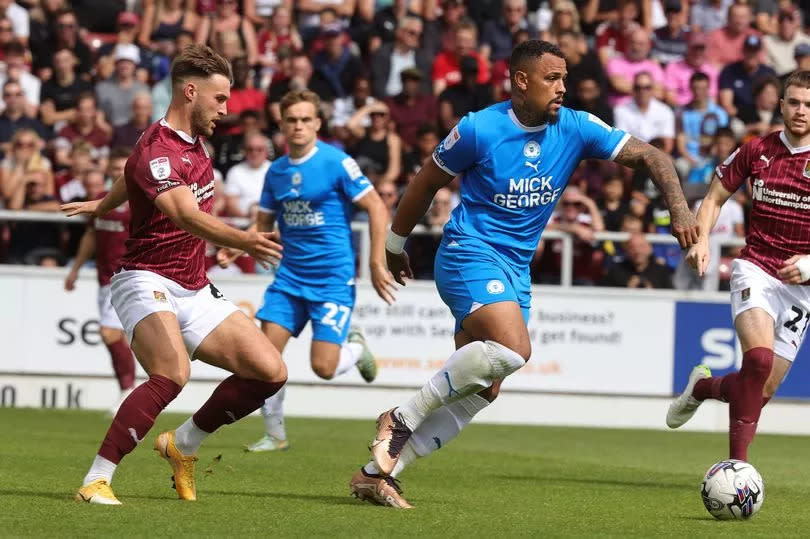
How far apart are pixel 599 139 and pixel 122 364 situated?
806 centimetres

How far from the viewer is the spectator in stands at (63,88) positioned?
742 inches

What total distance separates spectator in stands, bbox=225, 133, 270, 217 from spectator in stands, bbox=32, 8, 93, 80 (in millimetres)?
3456

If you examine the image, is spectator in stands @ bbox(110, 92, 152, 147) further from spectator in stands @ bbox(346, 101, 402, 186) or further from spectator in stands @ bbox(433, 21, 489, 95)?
spectator in stands @ bbox(433, 21, 489, 95)

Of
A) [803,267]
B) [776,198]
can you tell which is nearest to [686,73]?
[776,198]

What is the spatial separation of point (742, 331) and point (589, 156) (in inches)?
68.0

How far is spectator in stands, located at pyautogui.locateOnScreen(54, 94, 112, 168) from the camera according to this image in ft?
59.2

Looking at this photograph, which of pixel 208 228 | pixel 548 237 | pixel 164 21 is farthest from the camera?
pixel 164 21

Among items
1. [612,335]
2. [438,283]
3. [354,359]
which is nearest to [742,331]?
[438,283]

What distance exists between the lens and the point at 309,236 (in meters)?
12.0

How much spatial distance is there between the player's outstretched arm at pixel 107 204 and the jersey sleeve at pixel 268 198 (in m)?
3.23

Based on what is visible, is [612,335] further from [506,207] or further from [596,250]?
[506,207]

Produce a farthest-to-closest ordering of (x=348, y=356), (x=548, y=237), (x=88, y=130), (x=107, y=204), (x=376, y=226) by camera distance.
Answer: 1. (x=88, y=130)
2. (x=548, y=237)
3. (x=348, y=356)
4. (x=376, y=226)
5. (x=107, y=204)

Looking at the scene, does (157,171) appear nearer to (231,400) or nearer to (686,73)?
(231,400)

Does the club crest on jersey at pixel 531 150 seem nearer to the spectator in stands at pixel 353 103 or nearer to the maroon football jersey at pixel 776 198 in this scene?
the maroon football jersey at pixel 776 198
